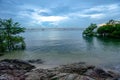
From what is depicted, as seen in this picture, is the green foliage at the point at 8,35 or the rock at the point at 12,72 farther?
the green foliage at the point at 8,35

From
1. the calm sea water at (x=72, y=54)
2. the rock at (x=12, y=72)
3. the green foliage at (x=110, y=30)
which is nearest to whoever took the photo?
the rock at (x=12, y=72)

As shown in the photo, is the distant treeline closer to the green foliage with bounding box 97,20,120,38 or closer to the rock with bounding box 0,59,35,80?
the green foliage with bounding box 97,20,120,38

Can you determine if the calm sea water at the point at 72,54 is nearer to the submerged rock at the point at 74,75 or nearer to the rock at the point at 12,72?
the rock at the point at 12,72

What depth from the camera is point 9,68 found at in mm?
19359

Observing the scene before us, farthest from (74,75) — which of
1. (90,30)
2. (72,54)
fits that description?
(90,30)

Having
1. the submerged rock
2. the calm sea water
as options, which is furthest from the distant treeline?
the submerged rock

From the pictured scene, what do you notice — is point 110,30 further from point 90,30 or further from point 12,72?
point 12,72

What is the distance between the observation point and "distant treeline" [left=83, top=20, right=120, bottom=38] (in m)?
84.1

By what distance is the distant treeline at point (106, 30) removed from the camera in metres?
84.1

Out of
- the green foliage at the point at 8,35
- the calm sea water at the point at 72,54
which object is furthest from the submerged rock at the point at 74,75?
the green foliage at the point at 8,35

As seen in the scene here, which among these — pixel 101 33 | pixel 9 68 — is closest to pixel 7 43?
pixel 9 68

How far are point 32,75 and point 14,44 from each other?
28.7 metres

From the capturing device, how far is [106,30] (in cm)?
9294

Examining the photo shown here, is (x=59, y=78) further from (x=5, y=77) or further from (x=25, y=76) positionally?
(x=5, y=77)
